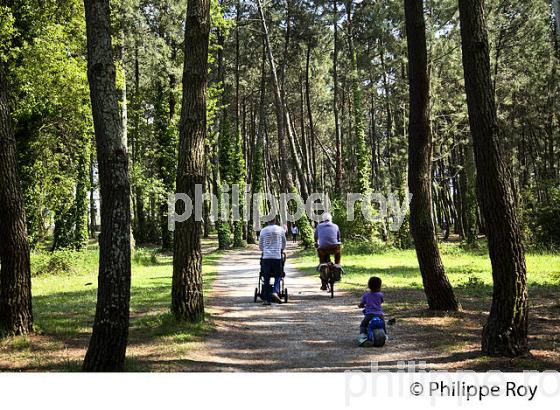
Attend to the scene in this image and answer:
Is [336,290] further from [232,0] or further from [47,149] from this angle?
[232,0]

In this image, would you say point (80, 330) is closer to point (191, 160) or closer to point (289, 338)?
point (191, 160)

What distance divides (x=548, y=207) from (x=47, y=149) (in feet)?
70.7

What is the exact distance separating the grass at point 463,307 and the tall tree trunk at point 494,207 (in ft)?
1.18

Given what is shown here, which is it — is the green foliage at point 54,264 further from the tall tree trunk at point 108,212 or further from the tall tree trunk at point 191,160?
the tall tree trunk at point 108,212

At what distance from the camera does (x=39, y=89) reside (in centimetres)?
1833

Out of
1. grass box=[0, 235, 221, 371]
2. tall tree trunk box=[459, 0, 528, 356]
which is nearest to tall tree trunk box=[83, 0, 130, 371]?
grass box=[0, 235, 221, 371]

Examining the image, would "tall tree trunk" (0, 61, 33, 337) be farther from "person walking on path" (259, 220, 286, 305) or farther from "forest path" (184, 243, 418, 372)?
"person walking on path" (259, 220, 286, 305)

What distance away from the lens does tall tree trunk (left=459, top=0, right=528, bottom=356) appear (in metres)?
6.55

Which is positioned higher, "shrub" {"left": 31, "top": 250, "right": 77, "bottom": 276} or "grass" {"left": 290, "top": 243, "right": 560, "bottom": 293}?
"shrub" {"left": 31, "top": 250, "right": 77, "bottom": 276}

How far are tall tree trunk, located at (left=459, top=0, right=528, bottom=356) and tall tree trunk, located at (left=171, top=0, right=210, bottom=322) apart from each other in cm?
461

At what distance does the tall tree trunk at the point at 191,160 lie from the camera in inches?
357

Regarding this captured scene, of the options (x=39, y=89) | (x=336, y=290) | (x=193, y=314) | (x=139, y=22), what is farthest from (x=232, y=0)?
(x=193, y=314)

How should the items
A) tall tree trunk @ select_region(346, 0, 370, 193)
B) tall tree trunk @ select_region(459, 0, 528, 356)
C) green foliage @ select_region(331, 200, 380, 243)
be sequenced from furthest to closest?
tall tree trunk @ select_region(346, 0, 370, 193) → green foliage @ select_region(331, 200, 380, 243) → tall tree trunk @ select_region(459, 0, 528, 356)

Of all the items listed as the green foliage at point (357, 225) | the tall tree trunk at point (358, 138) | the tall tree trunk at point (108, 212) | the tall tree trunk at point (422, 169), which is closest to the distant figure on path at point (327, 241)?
the tall tree trunk at point (422, 169)
